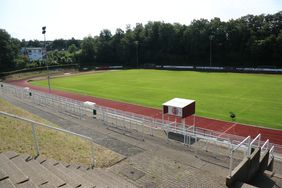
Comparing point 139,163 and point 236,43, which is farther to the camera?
point 236,43

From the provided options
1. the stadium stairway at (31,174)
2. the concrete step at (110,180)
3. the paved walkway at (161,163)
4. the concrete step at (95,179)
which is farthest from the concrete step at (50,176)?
the paved walkway at (161,163)

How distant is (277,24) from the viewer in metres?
76.2

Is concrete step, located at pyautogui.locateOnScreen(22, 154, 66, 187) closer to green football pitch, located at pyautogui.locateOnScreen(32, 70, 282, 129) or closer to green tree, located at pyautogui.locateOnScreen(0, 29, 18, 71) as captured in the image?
green football pitch, located at pyautogui.locateOnScreen(32, 70, 282, 129)

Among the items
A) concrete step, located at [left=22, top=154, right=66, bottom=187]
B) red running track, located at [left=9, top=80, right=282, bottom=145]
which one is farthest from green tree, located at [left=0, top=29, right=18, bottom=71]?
concrete step, located at [left=22, top=154, right=66, bottom=187]

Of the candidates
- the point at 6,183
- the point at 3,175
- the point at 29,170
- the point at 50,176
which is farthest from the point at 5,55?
the point at 6,183

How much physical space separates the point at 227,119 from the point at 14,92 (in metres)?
29.8

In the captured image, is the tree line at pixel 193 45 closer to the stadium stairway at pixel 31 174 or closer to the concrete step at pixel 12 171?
the stadium stairway at pixel 31 174

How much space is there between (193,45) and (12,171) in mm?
84110

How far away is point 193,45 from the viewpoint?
280ft

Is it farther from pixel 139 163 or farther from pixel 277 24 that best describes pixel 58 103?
pixel 277 24

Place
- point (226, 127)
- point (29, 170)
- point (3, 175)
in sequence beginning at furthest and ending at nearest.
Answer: point (226, 127)
point (29, 170)
point (3, 175)

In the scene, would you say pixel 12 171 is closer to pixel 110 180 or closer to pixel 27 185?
pixel 27 185

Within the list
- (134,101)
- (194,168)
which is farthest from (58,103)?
(194,168)

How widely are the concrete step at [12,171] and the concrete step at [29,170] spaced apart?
24 cm
